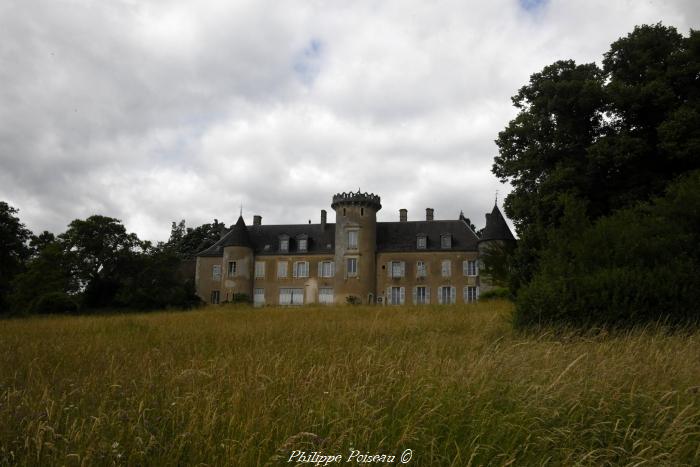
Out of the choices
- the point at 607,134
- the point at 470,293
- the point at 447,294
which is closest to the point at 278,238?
the point at 447,294

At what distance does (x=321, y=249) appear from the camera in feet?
142

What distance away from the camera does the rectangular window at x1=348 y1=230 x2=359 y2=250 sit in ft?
135

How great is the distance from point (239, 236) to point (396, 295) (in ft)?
44.0

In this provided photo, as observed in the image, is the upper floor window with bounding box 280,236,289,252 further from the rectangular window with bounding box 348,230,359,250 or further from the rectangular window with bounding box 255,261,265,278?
the rectangular window with bounding box 348,230,359,250

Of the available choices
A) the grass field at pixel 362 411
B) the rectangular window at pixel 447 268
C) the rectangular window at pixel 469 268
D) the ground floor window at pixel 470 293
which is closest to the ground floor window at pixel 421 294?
the rectangular window at pixel 447 268

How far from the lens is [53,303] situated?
91.6 ft

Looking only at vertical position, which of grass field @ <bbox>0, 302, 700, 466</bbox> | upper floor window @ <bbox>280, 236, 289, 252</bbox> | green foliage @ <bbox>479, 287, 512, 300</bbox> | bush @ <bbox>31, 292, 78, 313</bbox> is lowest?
grass field @ <bbox>0, 302, 700, 466</bbox>

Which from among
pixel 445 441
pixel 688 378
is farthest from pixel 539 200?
pixel 445 441

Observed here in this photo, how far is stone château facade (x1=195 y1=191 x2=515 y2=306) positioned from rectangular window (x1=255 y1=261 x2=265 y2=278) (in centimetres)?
8

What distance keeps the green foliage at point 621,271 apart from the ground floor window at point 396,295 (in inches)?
1117

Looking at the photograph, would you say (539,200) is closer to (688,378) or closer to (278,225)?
(688,378)

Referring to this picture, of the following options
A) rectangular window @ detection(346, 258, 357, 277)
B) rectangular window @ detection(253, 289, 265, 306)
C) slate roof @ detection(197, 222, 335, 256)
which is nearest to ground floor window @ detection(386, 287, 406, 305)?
rectangular window @ detection(346, 258, 357, 277)

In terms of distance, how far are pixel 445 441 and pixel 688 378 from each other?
9.47 ft

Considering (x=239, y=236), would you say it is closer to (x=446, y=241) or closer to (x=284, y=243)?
(x=284, y=243)
